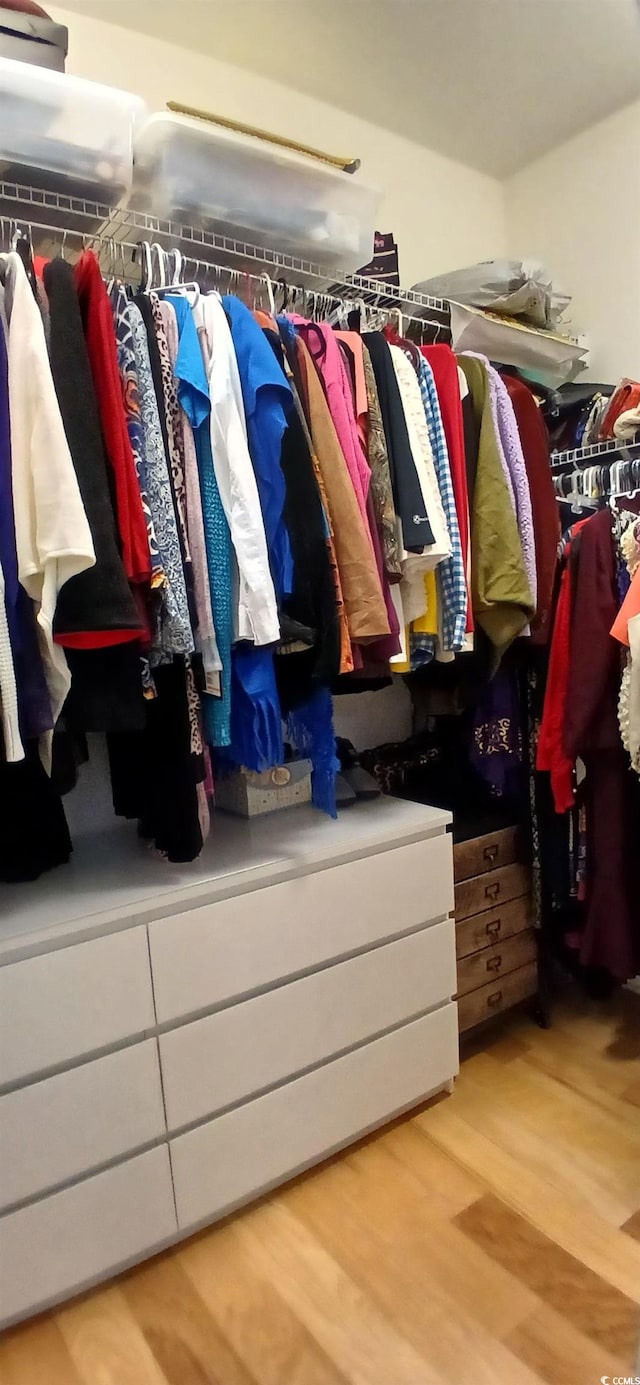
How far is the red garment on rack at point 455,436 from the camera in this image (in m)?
1.70

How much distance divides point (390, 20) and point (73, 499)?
1627mm

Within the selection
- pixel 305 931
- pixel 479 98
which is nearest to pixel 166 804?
pixel 305 931

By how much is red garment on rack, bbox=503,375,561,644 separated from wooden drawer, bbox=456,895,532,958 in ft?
2.46

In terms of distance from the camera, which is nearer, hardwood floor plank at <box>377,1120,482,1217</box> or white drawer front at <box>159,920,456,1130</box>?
white drawer front at <box>159,920,456,1130</box>

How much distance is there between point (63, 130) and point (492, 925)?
192 cm

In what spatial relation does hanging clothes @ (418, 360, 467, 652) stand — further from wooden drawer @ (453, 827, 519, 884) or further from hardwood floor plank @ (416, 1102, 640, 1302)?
hardwood floor plank @ (416, 1102, 640, 1302)

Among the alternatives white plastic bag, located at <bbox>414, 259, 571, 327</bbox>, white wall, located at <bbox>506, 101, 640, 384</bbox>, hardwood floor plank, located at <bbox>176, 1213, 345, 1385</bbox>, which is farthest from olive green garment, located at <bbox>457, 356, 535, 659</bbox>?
hardwood floor plank, located at <bbox>176, 1213, 345, 1385</bbox>

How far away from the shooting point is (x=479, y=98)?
219 cm

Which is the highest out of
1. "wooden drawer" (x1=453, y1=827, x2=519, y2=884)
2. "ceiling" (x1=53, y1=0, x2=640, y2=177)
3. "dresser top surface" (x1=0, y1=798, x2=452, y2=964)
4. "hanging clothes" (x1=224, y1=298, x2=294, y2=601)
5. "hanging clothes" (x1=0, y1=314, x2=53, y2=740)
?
"ceiling" (x1=53, y1=0, x2=640, y2=177)

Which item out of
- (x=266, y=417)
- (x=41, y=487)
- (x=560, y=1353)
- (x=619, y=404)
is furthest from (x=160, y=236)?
(x=560, y=1353)

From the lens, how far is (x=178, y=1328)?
134 centimetres

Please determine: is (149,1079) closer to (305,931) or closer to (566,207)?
(305,931)

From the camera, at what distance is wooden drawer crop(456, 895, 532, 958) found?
197 centimetres

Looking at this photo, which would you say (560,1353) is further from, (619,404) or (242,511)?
(619,404)
